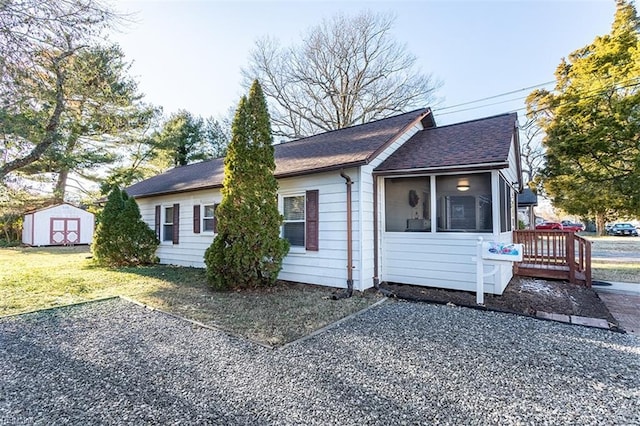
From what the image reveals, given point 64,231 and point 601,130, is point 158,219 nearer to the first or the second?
point 64,231

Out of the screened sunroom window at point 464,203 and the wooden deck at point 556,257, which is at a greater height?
the screened sunroom window at point 464,203

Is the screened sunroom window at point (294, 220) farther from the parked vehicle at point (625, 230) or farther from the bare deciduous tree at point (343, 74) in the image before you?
the parked vehicle at point (625, 230)

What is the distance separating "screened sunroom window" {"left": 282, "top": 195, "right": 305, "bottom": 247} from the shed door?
20.9m

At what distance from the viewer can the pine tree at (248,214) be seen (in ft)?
21.3

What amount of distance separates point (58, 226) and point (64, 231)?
0.48 metres

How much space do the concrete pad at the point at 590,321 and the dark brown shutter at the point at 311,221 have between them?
4547 mm

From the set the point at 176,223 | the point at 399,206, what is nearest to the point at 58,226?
the point at 176,223

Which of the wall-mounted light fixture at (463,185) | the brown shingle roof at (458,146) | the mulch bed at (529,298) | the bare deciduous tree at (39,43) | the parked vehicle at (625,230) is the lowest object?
the mulch bed at (529,298)

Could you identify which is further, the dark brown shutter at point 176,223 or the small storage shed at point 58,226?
the small storage shed at point 58,226

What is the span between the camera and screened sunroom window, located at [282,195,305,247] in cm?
731

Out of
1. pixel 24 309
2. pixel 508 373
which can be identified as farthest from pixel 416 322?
pixel 24 309

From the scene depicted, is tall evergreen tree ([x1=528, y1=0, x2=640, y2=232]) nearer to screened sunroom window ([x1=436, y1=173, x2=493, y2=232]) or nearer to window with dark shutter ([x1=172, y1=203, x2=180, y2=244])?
screened sunroom window ([x1=436, y1=173, x2=493, y2=232])

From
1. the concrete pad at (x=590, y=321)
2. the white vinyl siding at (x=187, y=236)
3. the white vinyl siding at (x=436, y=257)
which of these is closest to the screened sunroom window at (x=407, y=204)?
the white vinyl siding at (x=436, y=257)

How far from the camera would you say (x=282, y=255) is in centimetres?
675
